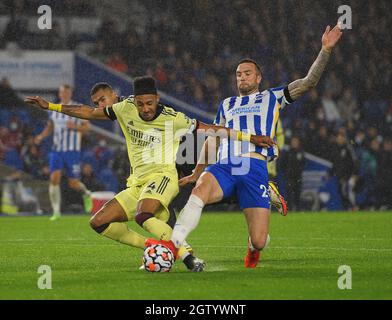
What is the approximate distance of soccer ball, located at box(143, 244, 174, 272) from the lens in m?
8.81

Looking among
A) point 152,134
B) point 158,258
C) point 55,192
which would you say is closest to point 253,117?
point 152,134

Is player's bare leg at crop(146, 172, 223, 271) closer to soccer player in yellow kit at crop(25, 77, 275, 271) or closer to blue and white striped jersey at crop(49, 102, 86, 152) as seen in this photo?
soccer player in yellow kit at crop(25, 77, 275, 271)

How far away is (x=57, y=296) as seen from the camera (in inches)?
293

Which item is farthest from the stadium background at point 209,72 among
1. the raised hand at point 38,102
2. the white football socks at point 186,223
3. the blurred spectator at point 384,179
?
the white football socks at point 186,223

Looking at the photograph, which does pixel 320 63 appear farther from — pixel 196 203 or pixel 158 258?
pixel 158 258

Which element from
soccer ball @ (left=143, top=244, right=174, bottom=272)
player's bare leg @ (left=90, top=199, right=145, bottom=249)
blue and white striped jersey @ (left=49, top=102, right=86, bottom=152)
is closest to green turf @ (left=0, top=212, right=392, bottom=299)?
soccer ball @ (left=143, top=244, right=174, bottom=272)

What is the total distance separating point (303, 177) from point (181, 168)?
10829mm

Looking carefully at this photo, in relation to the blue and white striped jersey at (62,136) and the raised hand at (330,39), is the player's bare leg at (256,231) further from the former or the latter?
the blue and white striped jersey at (62,136)

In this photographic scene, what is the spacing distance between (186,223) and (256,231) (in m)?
1.00

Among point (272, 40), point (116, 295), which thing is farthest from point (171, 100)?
point (116, 295)

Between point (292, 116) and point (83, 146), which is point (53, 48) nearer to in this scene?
point (83, 146)

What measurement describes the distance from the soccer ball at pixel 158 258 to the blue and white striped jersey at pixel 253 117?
1.32 meters

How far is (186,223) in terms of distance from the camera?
8797 mm

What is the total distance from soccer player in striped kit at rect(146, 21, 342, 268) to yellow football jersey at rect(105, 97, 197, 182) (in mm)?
345
